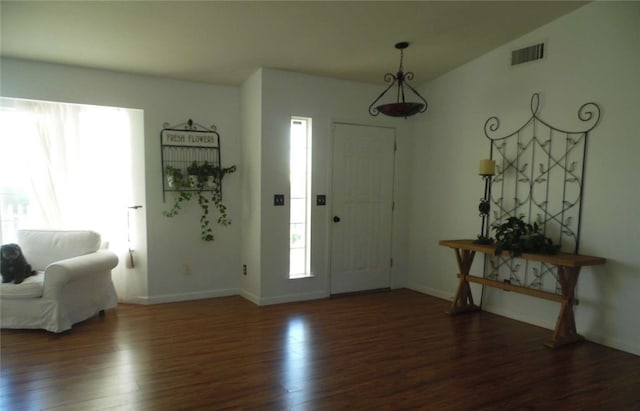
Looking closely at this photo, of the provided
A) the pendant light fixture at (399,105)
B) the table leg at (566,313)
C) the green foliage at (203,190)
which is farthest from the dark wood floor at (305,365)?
the pendant light fixture at (399,105)

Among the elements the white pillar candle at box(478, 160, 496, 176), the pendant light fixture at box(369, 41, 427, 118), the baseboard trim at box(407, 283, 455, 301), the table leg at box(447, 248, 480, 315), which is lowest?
the baseboard trim at box(407, 283, 455, 301)

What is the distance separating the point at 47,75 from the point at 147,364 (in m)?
2.88

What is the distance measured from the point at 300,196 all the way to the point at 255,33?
1.76 m

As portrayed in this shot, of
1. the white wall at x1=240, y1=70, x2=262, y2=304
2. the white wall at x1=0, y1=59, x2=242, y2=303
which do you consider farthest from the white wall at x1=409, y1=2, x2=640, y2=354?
the white wall at x1=0, y1=59, x2=242, y2=303

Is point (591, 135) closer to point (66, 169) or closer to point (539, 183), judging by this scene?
point (539, 183)

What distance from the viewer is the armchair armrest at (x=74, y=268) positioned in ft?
10.0

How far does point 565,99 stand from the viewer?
132 inches

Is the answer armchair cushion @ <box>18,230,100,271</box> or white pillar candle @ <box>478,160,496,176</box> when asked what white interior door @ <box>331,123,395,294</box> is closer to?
white pillar candle @ <box>478,160,496,176</box>

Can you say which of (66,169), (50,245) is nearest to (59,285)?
(50,245)

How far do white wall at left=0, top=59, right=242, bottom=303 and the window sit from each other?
675 mm

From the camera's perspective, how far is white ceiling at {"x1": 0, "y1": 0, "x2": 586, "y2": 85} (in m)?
2.77

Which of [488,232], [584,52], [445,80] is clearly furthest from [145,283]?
[584,52]

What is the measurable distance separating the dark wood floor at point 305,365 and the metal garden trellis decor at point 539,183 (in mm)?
551

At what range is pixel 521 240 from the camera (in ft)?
10.7
